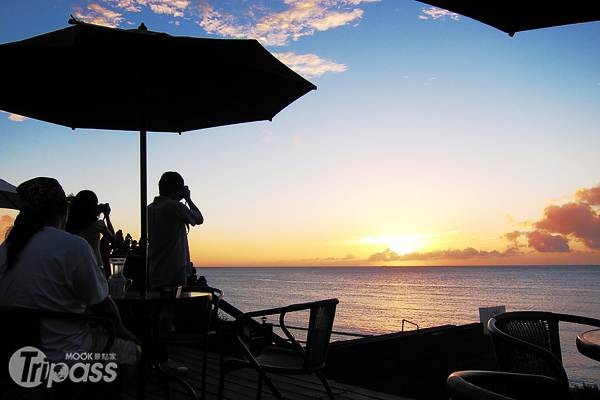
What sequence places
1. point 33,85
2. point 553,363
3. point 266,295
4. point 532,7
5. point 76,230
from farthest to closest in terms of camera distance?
point 266,295 → point 33,85 → point 76,230 → point 532,7 → point 553,363

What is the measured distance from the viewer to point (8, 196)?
730 cm

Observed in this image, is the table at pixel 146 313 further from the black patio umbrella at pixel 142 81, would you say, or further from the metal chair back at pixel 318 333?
the metal chair back at pixel 318 333

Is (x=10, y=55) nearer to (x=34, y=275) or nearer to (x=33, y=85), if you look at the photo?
(x=33, y=85)

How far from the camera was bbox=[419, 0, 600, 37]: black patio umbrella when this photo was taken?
2.12m

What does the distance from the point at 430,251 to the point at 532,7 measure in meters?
189

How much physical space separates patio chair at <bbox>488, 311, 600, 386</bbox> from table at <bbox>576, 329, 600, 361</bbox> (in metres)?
0.10

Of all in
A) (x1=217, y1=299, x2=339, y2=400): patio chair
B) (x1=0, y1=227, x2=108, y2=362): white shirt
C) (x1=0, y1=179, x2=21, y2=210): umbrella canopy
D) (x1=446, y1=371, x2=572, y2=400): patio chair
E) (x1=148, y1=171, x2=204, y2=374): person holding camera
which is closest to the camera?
(x1=446, y1=371, x2=572, y2=400): patio chair

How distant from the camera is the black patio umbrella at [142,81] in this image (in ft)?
8.79

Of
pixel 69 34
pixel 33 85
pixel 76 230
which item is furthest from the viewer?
pixel 33 85

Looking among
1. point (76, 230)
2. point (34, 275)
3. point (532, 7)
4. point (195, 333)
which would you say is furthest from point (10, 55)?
point (532, 7)

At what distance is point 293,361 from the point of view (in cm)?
258

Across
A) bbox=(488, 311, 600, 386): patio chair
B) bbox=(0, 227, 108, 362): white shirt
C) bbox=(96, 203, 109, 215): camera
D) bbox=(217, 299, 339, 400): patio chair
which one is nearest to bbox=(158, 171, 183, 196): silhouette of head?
bbox=(96, 203, 109, 215): camera

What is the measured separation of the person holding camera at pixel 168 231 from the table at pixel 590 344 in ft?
9.07

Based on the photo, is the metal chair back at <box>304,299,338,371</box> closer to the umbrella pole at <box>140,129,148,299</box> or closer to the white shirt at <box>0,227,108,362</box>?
the white shirt at <box>0,227,108,362</box>
